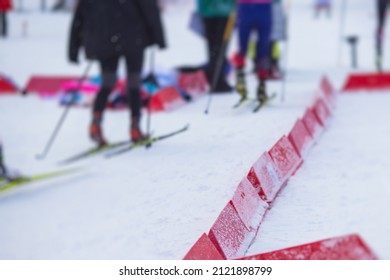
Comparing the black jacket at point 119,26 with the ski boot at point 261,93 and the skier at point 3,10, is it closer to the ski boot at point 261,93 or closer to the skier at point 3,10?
the ski boot at point 261,93

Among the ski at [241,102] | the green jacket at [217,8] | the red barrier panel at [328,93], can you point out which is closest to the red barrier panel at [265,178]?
the ski at [241,102]

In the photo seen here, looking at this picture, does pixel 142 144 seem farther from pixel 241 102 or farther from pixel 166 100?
pixel 166 100

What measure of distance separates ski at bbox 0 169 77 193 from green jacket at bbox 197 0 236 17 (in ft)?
9.20

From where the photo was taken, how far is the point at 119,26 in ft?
16.4

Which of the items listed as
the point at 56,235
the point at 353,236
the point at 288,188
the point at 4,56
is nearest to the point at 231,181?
the point at 288,188

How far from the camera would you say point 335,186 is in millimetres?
3502

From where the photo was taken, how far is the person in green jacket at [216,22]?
693cm

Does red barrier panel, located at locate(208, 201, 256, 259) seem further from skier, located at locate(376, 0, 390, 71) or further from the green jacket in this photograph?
skier, located at locate(376, 0, 390, 71)

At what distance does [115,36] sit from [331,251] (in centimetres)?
344

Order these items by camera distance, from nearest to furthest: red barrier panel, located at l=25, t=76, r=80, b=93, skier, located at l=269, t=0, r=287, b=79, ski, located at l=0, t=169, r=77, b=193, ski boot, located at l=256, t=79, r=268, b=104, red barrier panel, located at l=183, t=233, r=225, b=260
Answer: red barrier panel, located at l=183, t=233, r=225, b=260 → ski, located at l=0, t=169, r=77, b=193 → ski boot, located at l=256, t=79, r=268, b=104 → red barrier panel, located at l=25, t=76, r=80, b=93 → skier, located at l=269, t=0, r=287, b=79

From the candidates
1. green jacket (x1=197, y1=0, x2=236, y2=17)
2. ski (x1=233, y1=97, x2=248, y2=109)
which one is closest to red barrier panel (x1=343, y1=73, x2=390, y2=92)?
green jacket (x1=197, y1=0, x2=236, y2=17)

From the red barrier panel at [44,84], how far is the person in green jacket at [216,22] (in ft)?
6.36

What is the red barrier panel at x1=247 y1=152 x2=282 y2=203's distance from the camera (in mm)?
3049
